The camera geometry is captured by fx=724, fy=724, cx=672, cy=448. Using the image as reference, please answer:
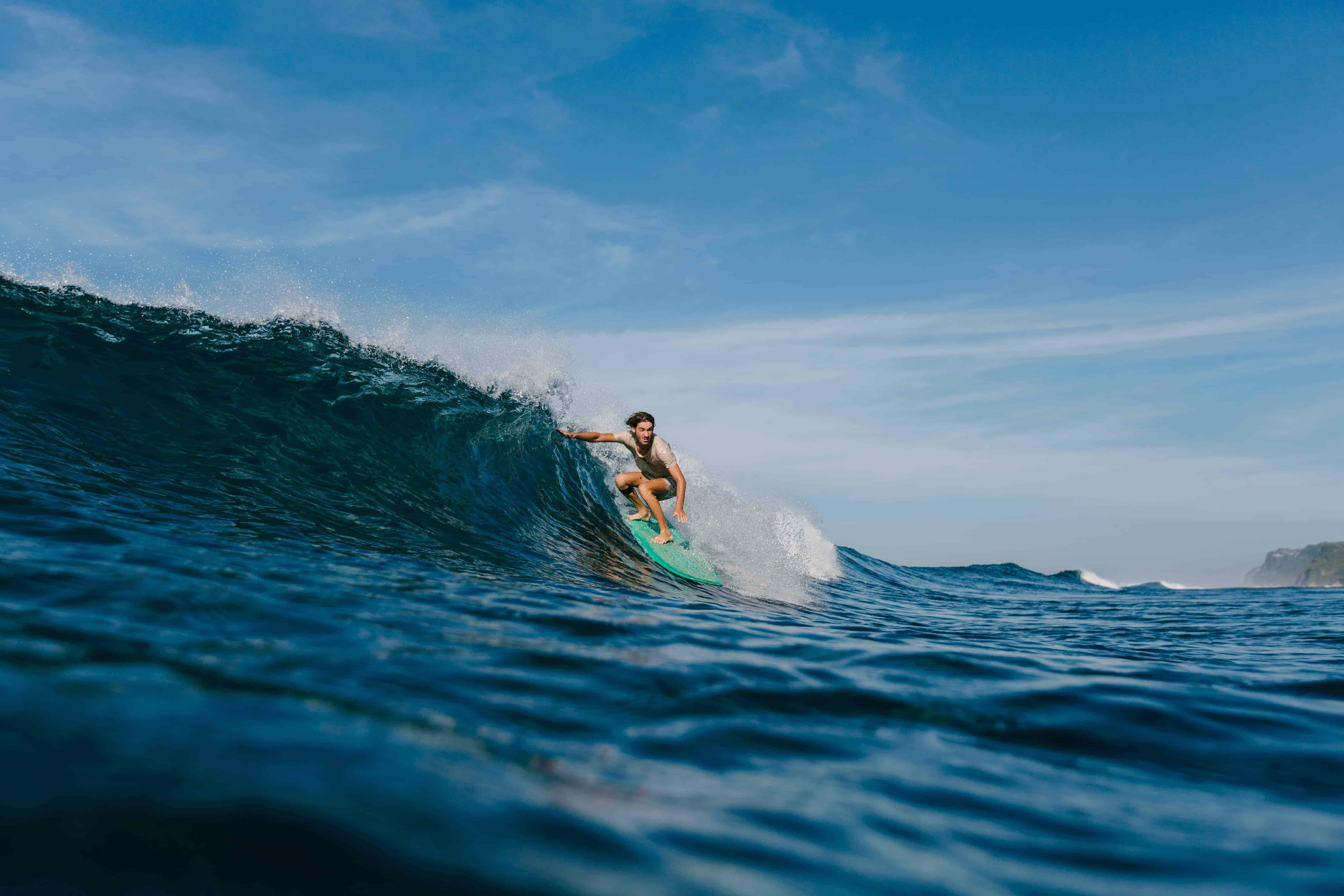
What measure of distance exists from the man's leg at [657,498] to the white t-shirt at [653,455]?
138 mm

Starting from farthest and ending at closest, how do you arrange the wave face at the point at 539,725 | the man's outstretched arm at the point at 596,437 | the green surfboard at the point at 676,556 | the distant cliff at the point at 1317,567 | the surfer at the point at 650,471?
the distant cliff at the point at 1317,567 < the man's outstretched arm at the point at 596,437 < the surfer at the point at 650,471 < the green surfboard at the point at 676,556 < the wave face at the point at 539,725

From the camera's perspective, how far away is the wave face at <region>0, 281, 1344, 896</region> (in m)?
1.78

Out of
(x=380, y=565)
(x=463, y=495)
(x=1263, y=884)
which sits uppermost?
(x=463, y=495)

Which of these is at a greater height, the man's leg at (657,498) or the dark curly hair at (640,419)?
the dark curly hair at (640,419)

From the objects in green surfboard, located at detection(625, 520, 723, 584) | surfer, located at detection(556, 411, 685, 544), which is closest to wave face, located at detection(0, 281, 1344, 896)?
green surfboard, located at detection(625, 520, 723, 584)

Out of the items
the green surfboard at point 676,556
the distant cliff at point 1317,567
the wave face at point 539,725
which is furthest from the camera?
the distant cliff at point 1317,567

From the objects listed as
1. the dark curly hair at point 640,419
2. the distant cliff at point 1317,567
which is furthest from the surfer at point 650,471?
the distant cliff at point 1317,567

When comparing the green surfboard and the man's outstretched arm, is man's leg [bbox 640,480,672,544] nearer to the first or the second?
the green surfboard

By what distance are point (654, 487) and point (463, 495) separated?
2.49 meters

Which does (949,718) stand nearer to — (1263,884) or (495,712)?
(1263,884)

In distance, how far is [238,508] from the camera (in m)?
6.31

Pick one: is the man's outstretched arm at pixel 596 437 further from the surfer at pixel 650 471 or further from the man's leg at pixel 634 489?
the man's leg at pixel 634 489

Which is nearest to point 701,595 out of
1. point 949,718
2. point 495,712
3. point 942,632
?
point 942,632

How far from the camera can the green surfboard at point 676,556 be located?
8258mm
